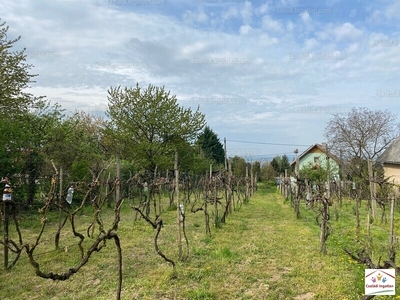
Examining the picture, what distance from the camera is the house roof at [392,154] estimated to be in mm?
22056

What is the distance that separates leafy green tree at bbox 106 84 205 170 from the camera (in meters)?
20.4

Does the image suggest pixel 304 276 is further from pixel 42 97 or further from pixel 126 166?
pixel 126 166

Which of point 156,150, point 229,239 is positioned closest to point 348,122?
point 156,150

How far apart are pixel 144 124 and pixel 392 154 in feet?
57.7

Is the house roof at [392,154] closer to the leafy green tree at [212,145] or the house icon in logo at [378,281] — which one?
the leafy green tree at [212,145]

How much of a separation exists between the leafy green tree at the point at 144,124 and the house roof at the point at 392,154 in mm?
14751

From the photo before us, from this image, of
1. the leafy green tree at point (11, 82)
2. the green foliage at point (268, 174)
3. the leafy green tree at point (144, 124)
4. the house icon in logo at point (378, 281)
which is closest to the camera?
the house icon in logo at point (378, 281)

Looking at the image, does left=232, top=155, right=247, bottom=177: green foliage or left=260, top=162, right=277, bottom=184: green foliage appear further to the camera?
left=260, top=162, right=277, bottom=184: green foliage

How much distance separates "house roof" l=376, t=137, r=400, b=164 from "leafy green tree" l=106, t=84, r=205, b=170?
14.8m

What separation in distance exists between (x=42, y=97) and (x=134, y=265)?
10.9m

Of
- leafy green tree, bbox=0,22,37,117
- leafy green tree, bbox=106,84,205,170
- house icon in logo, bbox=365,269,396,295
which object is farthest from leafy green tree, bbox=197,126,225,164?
house icon in logo, bbox=365,269,396,295

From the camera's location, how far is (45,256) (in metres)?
6.02

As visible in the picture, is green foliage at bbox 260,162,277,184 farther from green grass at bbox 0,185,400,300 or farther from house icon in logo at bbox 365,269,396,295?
house icon in logo at bbox 365,269,396,295

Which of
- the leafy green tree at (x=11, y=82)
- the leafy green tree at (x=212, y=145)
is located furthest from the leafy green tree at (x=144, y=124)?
the leafy green tree at (x=212, y=145)
